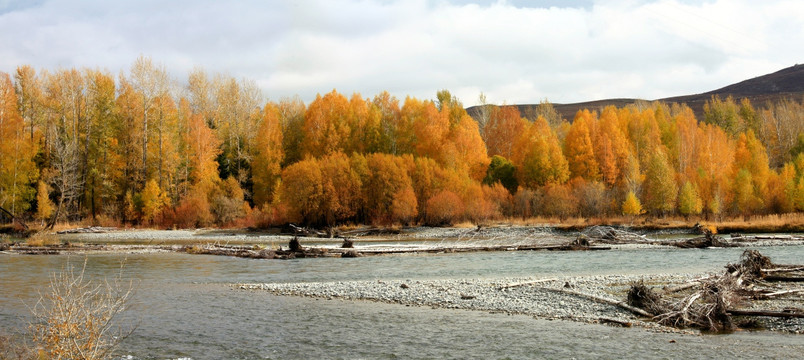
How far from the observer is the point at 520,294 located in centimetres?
1844

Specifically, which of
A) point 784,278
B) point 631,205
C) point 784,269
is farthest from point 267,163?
point 784,278

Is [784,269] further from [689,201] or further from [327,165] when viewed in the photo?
[327,165]

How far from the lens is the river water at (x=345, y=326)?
1198cm

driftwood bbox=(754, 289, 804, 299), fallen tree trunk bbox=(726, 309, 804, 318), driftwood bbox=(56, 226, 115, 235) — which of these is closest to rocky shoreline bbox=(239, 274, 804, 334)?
fallen tree trunk bbox=(726, 309, 804, 318)

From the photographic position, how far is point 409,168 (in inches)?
2387

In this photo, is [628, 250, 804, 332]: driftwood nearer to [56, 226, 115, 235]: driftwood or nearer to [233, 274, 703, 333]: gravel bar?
[233, 274, 703, 333]: gravel bar

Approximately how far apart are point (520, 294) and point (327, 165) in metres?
42.6

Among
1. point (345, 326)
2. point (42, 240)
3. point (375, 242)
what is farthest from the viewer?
point (375, 242)

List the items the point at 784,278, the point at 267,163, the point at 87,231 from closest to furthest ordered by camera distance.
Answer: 1. the point at 784,278
2. the point at 87,231
3. the point at 267,163

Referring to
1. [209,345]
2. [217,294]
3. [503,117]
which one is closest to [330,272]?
[217,294]

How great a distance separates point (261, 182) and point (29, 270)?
42.2m

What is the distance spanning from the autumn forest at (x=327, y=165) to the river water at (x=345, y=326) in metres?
32.2

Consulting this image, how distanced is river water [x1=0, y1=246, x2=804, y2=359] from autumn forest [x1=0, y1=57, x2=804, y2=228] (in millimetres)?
32213

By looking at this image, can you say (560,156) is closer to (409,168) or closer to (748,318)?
(409,168)
